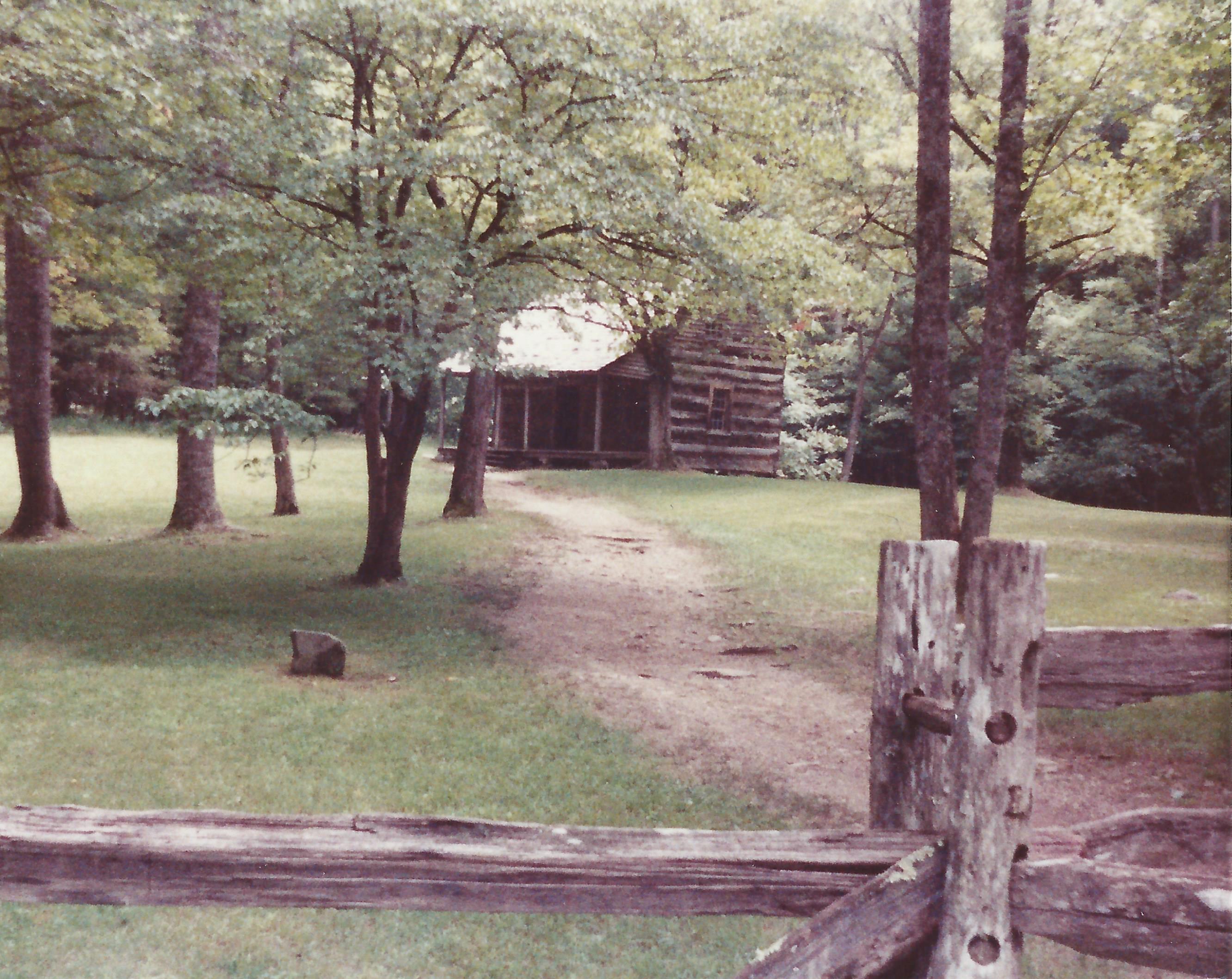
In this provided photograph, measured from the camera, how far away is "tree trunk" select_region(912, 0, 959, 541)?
10.2m

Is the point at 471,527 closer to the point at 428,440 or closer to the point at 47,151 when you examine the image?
the point at 47,151

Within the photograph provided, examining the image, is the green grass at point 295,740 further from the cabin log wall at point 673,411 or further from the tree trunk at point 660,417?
the cabin log wall at point 673,411

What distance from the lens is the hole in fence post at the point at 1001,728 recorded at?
297cm

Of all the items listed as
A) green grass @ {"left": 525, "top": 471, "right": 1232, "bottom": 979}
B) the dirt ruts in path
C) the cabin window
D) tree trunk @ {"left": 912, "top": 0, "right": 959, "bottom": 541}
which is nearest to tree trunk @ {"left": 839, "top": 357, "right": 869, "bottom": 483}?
the cabin window

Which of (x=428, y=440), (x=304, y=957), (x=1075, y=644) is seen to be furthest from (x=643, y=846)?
(x=428, y=440)

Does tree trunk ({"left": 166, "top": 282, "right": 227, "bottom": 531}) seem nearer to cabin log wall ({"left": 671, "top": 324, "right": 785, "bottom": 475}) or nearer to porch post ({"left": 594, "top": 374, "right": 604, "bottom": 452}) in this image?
porch post ({"left": 594, "top": 374, "right": 604, "bottom": 452})

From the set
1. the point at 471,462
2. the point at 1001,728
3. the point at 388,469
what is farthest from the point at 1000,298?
the point at 471,462

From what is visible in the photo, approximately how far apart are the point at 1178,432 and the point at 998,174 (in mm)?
20563

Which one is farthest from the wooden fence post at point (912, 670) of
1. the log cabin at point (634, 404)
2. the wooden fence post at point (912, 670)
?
the log cabin at point (634, 404)

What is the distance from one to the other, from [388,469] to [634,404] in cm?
2285

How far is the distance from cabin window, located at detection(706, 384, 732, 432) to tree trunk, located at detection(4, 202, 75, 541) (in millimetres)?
23080

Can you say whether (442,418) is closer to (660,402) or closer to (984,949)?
(660,402)

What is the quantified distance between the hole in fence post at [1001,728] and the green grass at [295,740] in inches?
102

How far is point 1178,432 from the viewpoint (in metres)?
28.0
